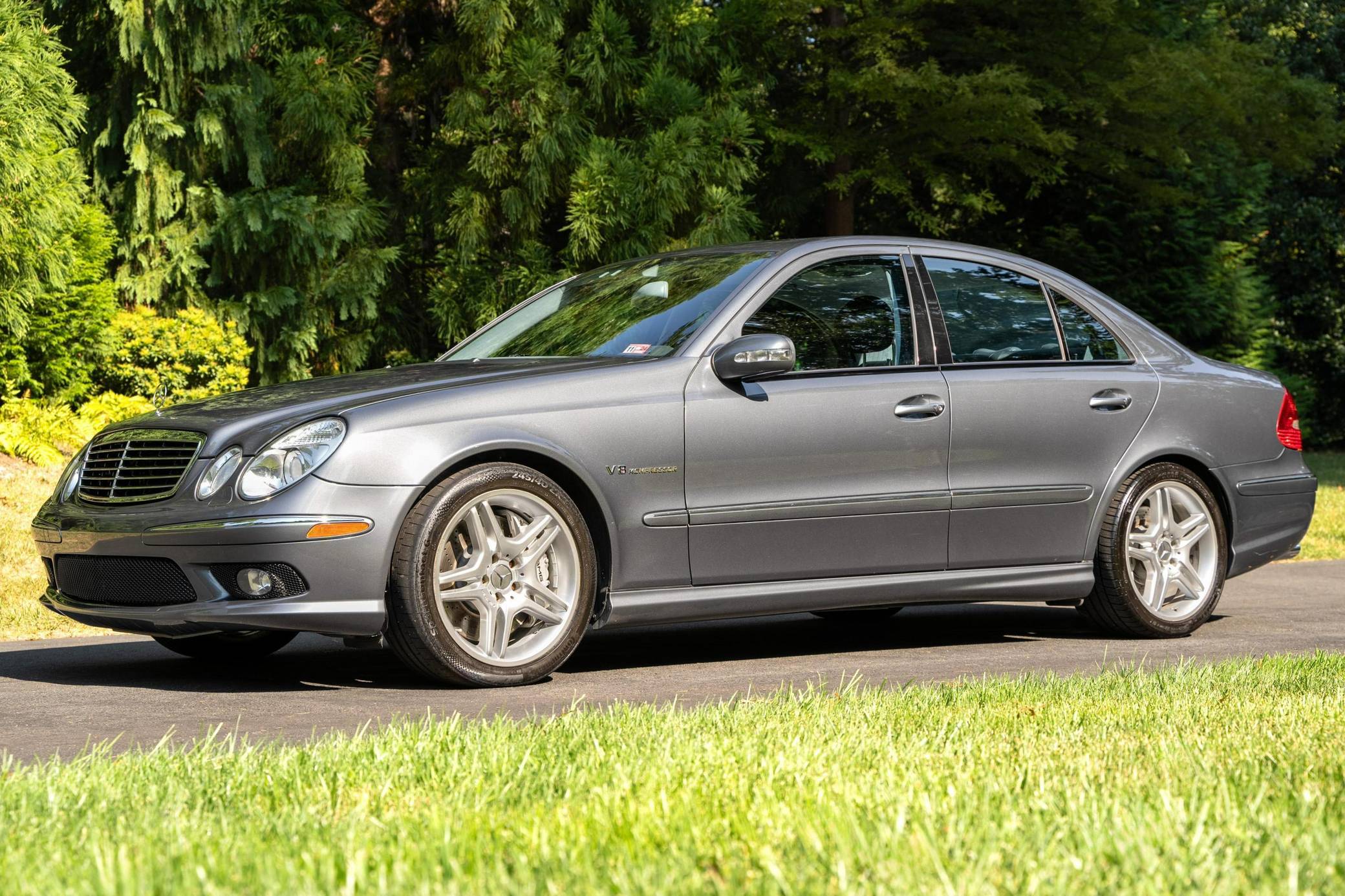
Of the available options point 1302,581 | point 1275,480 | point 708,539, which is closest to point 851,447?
point 708,539

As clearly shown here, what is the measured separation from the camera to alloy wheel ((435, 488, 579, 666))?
576cm

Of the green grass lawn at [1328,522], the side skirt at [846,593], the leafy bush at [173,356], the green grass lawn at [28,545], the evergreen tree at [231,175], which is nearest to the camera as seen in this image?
the side skirt at [846,593]

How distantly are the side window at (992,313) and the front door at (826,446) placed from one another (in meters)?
0.23

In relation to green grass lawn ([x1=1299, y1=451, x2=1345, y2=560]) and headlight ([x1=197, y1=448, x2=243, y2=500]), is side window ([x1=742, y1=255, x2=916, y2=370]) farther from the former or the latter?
green grass lawn ([x1=1299, y1=451, x2=1345, y2=560])

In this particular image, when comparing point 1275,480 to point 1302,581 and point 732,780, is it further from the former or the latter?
point 732,780

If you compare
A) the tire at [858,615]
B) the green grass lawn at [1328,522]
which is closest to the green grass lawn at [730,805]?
the tire at [858,615]

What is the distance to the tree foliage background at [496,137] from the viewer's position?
1409cm

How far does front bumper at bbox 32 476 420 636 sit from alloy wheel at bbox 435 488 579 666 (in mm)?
258

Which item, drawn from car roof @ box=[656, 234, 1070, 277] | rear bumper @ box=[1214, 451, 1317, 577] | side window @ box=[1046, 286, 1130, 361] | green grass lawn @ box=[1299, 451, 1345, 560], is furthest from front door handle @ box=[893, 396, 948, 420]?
green grass lawn @ box=[1299, 451, 1345, 560]

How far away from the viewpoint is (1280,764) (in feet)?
12.6

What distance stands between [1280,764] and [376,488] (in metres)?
3.02

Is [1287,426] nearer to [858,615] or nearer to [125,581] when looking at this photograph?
[858,615]

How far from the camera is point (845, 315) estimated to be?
6.77 m

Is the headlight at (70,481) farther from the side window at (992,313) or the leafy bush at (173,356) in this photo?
the leafy bush at (173,356)
